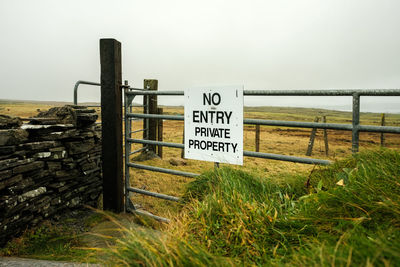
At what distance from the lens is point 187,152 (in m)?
3.61

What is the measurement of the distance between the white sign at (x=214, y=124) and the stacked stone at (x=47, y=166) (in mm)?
1922

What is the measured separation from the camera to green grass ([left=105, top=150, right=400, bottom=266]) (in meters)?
1.19

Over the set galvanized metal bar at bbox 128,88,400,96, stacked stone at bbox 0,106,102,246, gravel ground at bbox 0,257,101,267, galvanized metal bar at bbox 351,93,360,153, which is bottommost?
gravel ground at bbox 0,257,101,267

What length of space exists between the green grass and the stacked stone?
7.93 ft

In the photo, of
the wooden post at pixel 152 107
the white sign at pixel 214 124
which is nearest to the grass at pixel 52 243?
the white sign at pixel 214 124

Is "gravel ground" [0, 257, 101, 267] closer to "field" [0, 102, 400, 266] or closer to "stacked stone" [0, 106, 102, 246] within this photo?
"stacked stone" [0, 106, 102, 246]

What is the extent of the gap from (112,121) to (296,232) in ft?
10.2

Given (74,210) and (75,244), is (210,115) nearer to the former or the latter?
(75,244)

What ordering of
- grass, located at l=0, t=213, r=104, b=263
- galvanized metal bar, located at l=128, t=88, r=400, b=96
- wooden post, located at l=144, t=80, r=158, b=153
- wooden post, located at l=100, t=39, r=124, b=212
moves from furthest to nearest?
1. wooden post, located at l=144, t=80, r=158, b=153
2. wooden post, located at l=100, t=39, r=124, b=212
3. grass, located at l=0, t=213, r=104, b=263
4. galvanized metal bar, located at l=128, t=88, r=400, b=96

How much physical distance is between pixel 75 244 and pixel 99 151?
2.10 meters

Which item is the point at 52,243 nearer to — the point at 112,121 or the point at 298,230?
the point at 112,121

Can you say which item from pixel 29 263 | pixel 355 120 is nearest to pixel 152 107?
pixel 29 263

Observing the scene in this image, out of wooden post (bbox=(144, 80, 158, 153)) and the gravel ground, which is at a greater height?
wooden post (bbox=(144, 80, 158, 153))

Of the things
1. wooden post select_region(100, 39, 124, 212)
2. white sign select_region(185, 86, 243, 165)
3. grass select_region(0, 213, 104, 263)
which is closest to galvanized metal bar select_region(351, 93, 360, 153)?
white sign select_region(185, 86, 243, 165)
